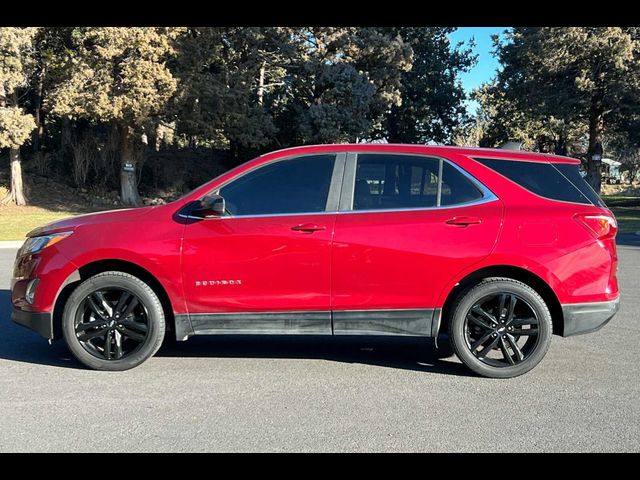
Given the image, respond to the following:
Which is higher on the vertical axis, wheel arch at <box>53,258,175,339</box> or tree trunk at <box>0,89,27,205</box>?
tree trunk at <box>0,89,27,205</box>

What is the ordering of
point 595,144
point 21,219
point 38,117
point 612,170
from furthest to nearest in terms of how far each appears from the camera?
point 612,170 → point 595,144 → point 38,117 → point 21,219

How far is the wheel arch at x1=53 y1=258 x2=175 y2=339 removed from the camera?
4.77 metres

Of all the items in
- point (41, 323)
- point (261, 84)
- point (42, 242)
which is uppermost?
point (261, 84)

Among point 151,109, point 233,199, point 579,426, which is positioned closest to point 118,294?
point 233,199

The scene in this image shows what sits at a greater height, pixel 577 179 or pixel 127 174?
pixel 127 174

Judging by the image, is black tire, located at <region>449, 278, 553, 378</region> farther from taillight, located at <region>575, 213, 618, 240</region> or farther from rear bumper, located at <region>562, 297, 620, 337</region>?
taillight, located at <region>575, 213, 618, 240</region>

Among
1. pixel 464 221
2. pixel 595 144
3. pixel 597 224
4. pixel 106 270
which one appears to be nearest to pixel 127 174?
pixel 106 270

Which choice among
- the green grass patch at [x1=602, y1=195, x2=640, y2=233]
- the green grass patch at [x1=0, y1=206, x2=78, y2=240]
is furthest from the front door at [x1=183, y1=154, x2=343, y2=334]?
the green grass patch at [x1=602, y1=195, x2=640, y2=233]

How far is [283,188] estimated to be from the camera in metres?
4.79

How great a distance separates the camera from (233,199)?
15.7 ft

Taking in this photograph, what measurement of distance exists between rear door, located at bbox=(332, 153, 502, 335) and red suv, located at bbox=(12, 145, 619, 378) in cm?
1

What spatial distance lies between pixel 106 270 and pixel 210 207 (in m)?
1.09

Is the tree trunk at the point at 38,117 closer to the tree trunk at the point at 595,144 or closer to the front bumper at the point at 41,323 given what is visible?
the front bumper at the point at 41,323

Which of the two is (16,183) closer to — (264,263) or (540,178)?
(264,263)
